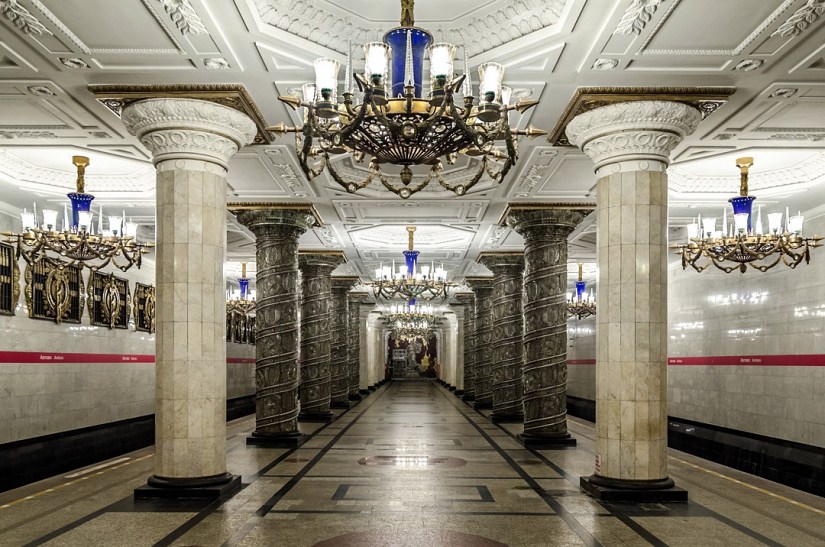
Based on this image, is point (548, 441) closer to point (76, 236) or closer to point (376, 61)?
point (76, 236)

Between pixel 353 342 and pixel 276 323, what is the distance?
14.4 meters

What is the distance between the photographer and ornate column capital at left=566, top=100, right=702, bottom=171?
700cm

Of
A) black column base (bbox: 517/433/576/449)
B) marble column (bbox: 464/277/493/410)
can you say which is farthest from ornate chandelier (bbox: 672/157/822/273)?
marble column (bbox: 464/277/493/410)

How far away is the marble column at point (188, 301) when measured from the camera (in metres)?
7.20

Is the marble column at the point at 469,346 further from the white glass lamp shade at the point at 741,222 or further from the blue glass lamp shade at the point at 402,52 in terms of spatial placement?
the blue glass lamp shade at the point at 402,52

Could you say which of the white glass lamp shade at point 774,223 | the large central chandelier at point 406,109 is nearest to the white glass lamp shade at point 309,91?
the large central chandelier at point 406,109

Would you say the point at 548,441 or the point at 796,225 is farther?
the point at 548,441

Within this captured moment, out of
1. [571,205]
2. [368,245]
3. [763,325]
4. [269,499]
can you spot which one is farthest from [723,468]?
[368,245]

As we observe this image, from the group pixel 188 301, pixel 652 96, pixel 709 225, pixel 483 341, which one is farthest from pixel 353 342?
pixel 652 96

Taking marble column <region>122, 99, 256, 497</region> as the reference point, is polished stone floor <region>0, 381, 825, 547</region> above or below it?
below

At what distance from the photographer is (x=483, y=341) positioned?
21047 mm

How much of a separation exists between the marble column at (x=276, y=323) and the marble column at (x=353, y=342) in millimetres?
Result: 12893

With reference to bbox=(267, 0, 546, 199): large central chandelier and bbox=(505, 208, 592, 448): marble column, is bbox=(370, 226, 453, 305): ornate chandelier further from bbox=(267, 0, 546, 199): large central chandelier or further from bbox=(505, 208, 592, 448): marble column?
bbox=(267, 0, 546, 199): large central chandelier

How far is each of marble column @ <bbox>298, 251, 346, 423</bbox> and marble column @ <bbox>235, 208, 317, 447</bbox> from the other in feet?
13.6
